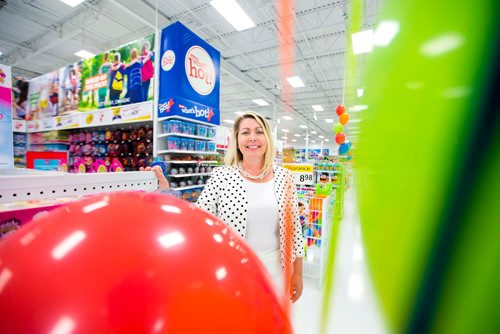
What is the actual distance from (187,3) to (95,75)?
286 centimetres

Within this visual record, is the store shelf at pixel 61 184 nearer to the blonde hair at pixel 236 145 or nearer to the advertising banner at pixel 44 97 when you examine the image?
the blonde hair at pixel 236 145

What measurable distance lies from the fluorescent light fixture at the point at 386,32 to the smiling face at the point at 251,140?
Answer: 1287 mm

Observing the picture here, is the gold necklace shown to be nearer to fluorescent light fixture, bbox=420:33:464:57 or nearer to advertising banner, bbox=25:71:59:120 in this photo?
fluorescent light fixture, bbox=420:33:464:57

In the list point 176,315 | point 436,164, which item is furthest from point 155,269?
point 436,164

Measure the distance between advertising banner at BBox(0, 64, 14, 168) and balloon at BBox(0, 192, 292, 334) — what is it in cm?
383

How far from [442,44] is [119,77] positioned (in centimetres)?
520

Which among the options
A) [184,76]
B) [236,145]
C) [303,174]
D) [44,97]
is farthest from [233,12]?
[236,145]

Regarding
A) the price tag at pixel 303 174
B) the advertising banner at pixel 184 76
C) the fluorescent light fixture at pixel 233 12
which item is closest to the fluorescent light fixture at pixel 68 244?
the advertising banner at pixel 184 76

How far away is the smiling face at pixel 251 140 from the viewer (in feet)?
4.68

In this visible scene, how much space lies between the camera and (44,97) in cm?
621

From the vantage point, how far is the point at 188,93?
4.06m

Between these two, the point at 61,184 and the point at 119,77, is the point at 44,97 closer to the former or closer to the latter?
the point at 119,77

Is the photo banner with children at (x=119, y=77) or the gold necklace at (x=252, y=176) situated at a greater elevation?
the photo banner with children at (x=119, y=77)

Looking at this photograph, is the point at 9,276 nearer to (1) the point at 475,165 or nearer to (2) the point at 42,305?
(2) the point at 42,305
